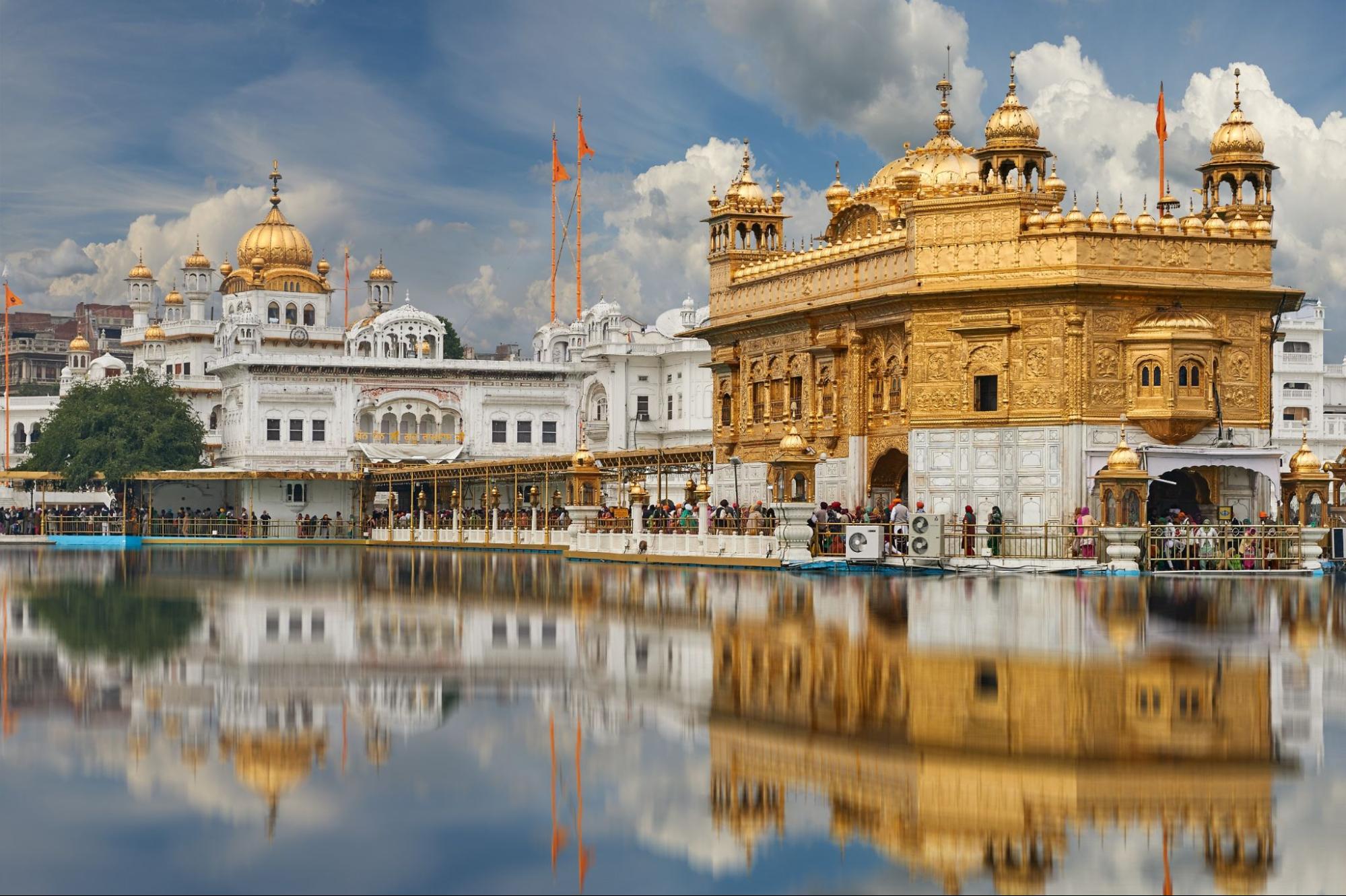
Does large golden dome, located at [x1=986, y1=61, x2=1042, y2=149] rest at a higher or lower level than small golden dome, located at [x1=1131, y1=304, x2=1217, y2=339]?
higher

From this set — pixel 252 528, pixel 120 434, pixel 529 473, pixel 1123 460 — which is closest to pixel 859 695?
pixel 1123 460

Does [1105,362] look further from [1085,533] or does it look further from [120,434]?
[120,434]

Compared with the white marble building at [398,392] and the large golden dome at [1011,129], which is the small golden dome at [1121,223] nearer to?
the large golden dome at [1011,129]

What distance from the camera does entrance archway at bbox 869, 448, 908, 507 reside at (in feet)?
132

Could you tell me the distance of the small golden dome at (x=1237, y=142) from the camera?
40000 millimetres

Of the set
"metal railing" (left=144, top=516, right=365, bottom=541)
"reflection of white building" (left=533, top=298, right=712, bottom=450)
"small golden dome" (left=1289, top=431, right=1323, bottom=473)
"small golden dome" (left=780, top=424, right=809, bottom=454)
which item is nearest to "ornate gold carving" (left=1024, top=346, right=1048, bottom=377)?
"small golden dome" (left=780, top=424, right=809, bottom=454)

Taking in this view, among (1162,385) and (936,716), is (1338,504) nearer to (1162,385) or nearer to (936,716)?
(1162,385)

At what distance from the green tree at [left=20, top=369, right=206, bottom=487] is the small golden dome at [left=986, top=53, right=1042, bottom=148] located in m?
46.7

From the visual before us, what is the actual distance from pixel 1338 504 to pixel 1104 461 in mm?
8151

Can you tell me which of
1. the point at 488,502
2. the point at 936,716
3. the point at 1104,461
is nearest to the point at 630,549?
the point at 1104,461

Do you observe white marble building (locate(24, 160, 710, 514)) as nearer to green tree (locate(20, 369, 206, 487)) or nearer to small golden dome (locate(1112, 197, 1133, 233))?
green tree (locate(20, 369, 206, 487))

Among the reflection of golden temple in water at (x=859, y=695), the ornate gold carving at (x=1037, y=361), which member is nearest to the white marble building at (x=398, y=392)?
the ornate gold carving at (x=1037, y=361)

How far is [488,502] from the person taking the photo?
6241cm

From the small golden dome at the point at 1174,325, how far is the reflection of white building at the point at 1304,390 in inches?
1923
